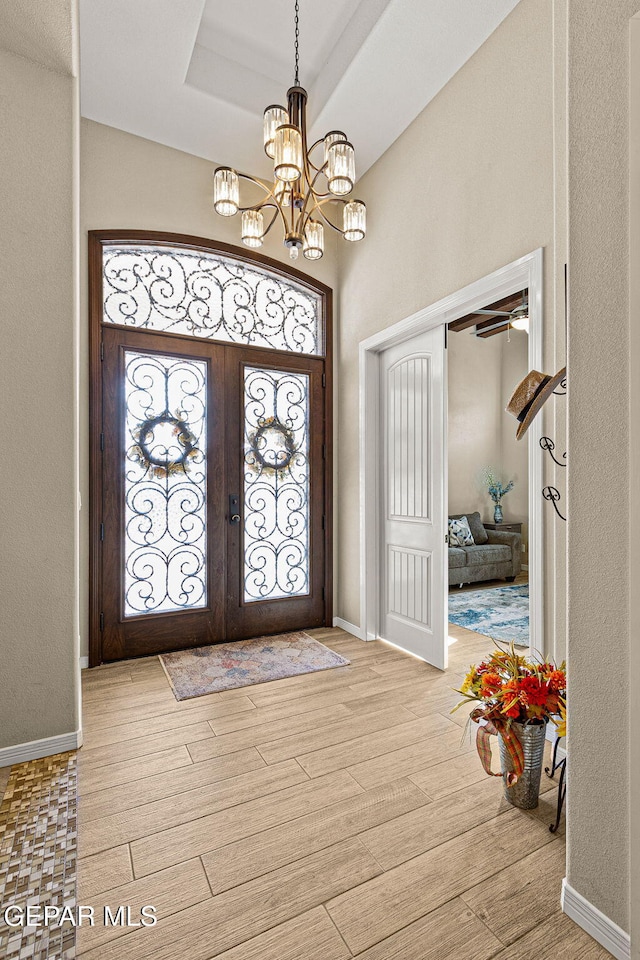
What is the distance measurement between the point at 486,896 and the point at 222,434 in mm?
2997

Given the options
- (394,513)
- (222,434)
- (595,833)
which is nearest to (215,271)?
(222,434)

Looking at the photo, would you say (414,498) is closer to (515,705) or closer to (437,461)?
(437,461)

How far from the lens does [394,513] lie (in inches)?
140

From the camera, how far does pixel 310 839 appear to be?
164 cm

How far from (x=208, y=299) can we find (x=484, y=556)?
14.0 ft

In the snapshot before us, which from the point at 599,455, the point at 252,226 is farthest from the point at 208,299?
the point at 599,455

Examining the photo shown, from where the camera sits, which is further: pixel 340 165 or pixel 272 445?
pixel 272 445

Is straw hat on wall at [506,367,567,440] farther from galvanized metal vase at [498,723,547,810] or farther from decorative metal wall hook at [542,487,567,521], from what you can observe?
galvanized metal vase at [498,723,547,810]

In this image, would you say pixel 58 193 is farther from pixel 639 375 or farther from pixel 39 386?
pixel 639 375

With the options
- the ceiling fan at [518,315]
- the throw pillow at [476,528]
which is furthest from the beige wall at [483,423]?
the ceiling fan at [518,315]

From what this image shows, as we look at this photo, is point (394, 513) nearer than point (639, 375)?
No

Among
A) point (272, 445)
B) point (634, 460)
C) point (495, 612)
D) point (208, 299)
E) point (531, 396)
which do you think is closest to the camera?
point (634, 460)

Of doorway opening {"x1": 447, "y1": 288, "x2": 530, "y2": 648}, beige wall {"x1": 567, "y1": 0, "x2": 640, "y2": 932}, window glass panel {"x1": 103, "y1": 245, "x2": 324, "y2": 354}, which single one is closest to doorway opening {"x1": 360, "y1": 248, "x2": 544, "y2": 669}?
window glass panel {"x1": 103, "y1": 245, "x2": 324, "y2": 354}

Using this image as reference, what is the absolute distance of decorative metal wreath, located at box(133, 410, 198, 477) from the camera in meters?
3.38
